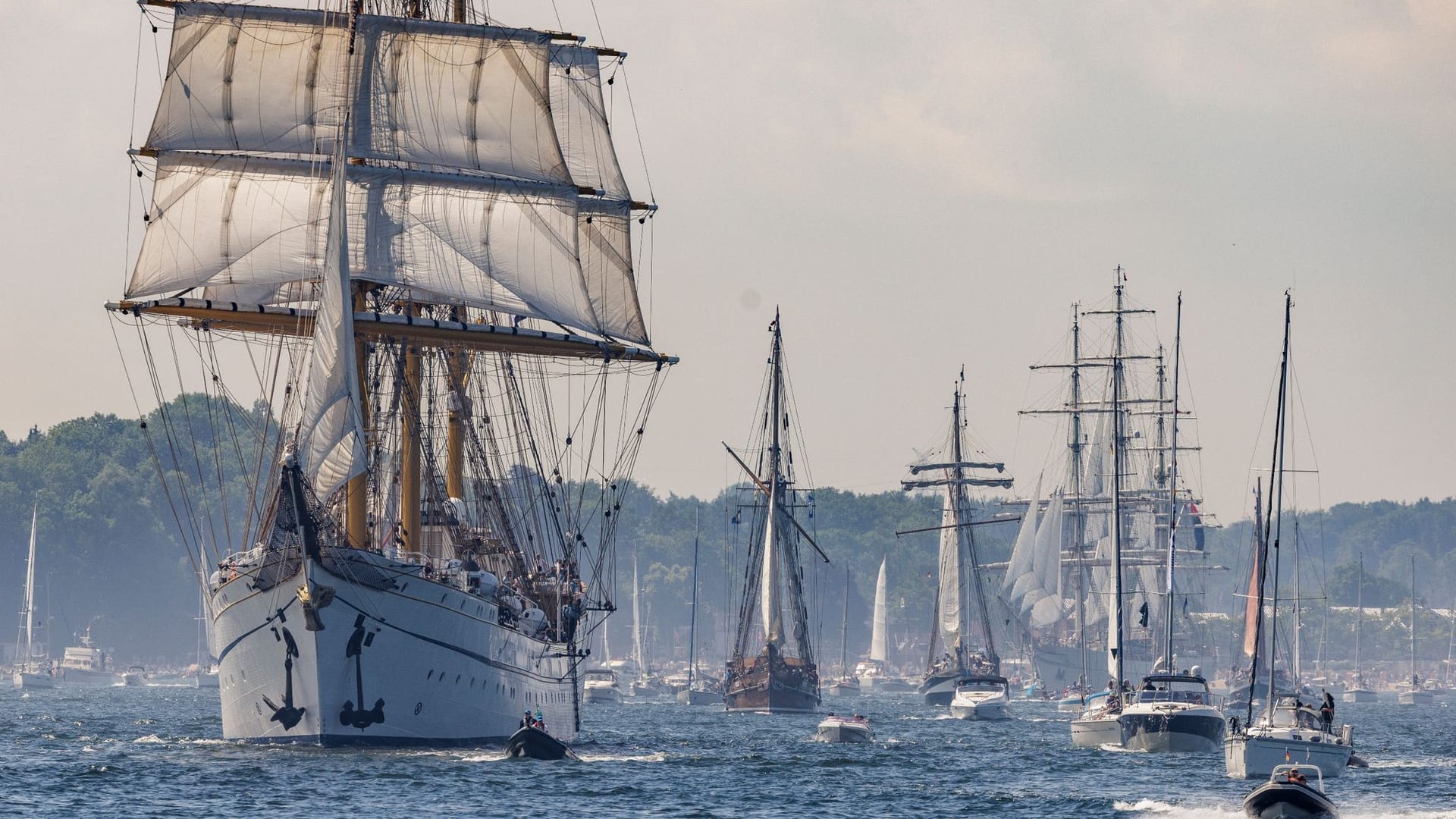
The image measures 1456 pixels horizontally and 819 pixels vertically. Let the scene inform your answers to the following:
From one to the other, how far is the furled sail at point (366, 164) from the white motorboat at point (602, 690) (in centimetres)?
8218

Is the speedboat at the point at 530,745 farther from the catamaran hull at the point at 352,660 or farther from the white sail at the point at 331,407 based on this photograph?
the white sail at the point at 331,407

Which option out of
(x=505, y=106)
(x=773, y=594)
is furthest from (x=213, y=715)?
(x=505, y=106)

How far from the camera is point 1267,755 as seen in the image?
69.9m

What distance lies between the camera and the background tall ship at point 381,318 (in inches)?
2753

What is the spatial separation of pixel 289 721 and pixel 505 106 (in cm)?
2662

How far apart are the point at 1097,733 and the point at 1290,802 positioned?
39.7m

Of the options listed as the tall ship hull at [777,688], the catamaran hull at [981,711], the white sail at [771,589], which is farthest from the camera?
the catamaran hull at [981,711]

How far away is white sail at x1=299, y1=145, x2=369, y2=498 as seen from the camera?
68750 mm

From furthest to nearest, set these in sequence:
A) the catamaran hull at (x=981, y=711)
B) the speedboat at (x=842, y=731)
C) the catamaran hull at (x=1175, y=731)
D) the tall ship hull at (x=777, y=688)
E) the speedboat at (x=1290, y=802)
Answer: the catamaran hull at (x=981, y=711) → the tall ship hull at (x=777, y=688) → the speedboat at (x=842, y=731) → the catamaran hull at (x=1175, y=731) → the speedboat at (x=1290, y=802)

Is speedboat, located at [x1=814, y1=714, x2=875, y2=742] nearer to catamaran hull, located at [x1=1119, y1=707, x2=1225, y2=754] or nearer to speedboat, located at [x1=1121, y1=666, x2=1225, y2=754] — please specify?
speedboat, located at [x1=1121, y1=666, x2=1225, y2=754]

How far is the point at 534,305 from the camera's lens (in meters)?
86.8

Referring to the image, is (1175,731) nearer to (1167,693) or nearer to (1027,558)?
(1167,693)

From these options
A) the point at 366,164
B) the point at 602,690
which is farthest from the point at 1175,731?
the point at 602,690

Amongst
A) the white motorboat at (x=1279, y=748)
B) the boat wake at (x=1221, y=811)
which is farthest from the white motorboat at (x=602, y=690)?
the boat wake at (x=1221, y=811)
